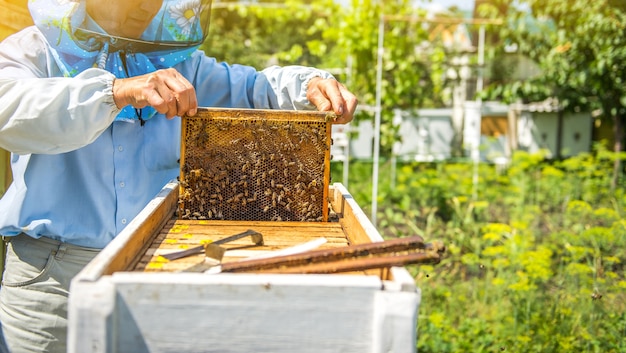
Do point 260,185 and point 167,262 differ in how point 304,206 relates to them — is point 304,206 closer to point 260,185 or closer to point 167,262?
point 260,185

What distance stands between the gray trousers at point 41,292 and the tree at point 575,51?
20.1 ft

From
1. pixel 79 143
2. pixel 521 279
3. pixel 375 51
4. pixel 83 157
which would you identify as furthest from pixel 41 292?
pixel 375 51

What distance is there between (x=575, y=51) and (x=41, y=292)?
24.2ft

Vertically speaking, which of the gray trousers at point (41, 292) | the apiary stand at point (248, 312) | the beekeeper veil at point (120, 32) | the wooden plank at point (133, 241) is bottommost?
the gray trousers at point (41, 292)

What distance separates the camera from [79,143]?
1.82 m

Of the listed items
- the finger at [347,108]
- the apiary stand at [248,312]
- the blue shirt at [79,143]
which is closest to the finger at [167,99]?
the blue shirt at [79,143]

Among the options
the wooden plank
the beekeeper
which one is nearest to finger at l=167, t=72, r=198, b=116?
the beekeeper

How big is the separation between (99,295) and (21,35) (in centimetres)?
141

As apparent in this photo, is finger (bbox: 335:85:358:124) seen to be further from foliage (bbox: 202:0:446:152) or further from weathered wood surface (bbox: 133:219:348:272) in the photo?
foliage (bbox: 202:0:446:152)

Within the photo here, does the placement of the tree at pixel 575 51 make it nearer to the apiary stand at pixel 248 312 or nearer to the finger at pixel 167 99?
the finger at pixel 167 99

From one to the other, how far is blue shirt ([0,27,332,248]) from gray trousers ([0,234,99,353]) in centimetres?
7

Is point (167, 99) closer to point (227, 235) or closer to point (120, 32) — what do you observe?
point (227, 235)

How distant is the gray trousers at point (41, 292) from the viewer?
7.08 ft

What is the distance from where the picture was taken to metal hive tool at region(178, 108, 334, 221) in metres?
2.15
